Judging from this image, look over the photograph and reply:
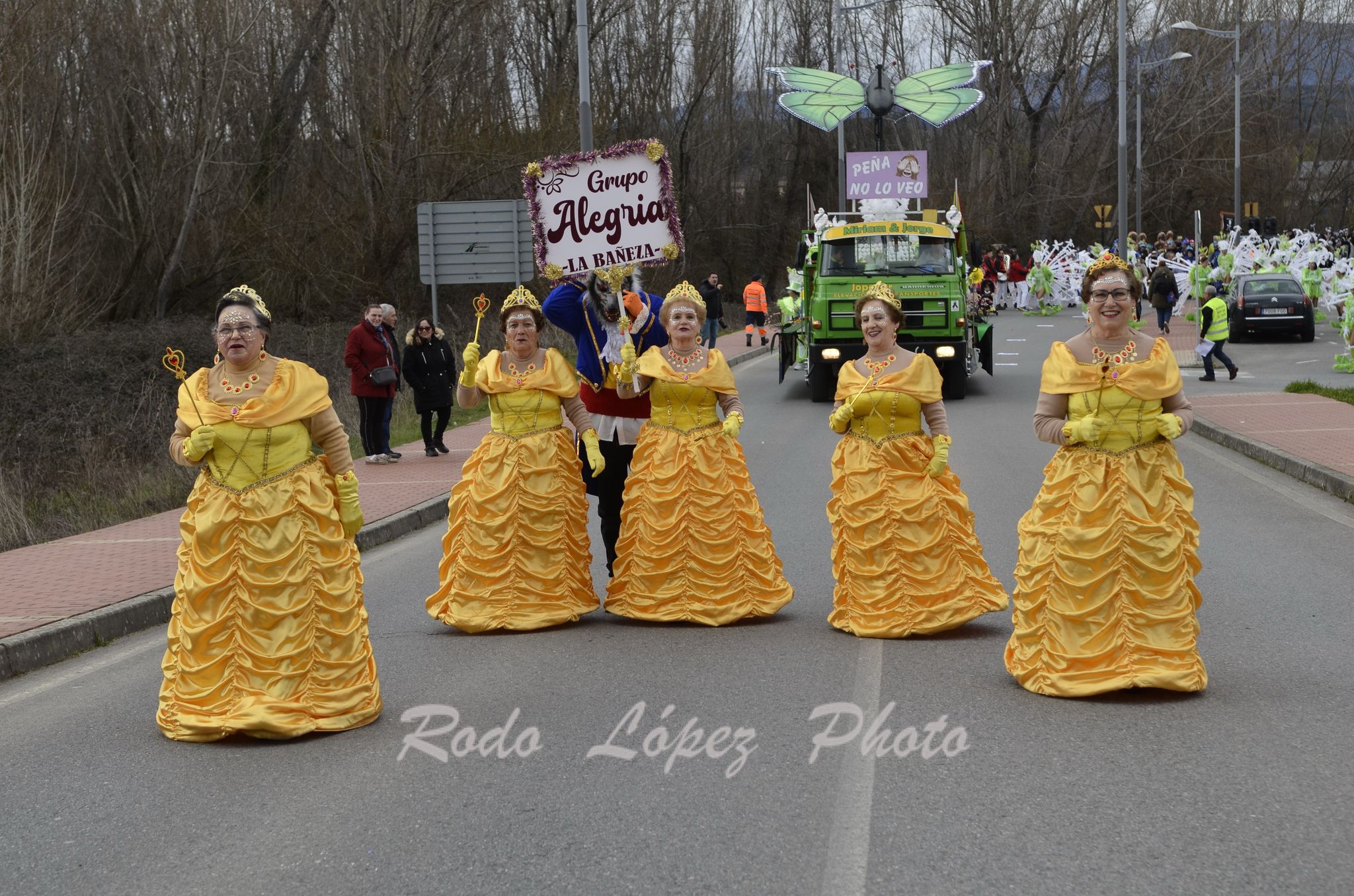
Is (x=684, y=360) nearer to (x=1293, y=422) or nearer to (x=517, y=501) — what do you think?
(x=517, y=501)

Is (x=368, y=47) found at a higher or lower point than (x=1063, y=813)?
higher

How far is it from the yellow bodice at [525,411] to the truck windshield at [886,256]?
1533 centimetres

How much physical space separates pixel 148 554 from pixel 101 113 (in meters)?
22.1

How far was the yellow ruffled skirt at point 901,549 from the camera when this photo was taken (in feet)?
26.3

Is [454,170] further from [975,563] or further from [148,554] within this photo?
[975,563]

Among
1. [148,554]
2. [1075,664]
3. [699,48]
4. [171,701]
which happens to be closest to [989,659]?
[1075,664]

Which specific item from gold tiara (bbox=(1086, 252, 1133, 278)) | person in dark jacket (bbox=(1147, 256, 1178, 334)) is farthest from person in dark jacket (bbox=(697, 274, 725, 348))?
gold tiara (bbox=(1086, 252, 1133, 278))

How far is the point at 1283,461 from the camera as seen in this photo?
15.1m

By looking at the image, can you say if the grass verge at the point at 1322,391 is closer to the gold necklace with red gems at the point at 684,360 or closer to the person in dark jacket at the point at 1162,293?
the person in dark jacket at the point at 1162,293

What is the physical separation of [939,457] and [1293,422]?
11.8 metres

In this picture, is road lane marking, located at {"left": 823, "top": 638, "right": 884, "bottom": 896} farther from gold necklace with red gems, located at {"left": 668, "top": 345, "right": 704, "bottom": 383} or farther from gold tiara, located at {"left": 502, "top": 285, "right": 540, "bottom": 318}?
gold tiara, located at {"left": 502, "top": 285, "right": 540, "bottom": 318}

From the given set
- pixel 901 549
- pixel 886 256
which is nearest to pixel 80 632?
pixel 901 549

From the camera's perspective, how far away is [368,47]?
1341 inches

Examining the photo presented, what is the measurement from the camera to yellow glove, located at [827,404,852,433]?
8.17 m
